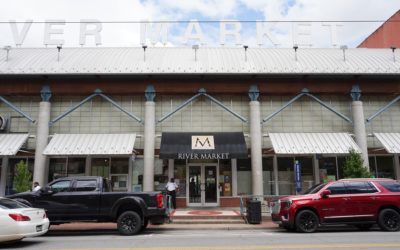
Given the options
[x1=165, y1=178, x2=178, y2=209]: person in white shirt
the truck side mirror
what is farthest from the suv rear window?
[x1=165, y1=178, x2=178, y2=209]: person in white shirt

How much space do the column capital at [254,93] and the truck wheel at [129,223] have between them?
11264mm

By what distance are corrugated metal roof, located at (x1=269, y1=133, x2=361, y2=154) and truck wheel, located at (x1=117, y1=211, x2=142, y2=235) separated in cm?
960

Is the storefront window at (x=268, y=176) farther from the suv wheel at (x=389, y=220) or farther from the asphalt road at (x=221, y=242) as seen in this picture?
the asphalt road at (x=221, y=242)

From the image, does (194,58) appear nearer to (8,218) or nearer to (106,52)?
(106,52)

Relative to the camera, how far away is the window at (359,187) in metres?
14.0

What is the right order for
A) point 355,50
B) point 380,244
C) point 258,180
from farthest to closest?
point 355,50, point 258,180, point 380,244

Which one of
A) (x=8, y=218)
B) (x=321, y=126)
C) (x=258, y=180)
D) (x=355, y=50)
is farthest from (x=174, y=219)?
(x=355, y=50)

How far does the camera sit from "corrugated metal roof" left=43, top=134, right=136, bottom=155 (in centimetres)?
2014

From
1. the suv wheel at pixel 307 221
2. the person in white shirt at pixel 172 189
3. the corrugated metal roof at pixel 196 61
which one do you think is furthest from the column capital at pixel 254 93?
the suv wheel at pixel 307 221

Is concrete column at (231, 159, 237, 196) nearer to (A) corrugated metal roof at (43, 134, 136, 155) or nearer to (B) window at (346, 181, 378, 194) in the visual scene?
(A) corrugated metal roof at (43, 134, 136, 155)

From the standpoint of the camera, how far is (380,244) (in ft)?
33.7

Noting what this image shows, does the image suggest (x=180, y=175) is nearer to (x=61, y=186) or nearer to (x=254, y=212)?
(x=254, y=212)

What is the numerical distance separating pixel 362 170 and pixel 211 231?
8897 millimetres

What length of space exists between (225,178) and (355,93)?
937 centimetres
